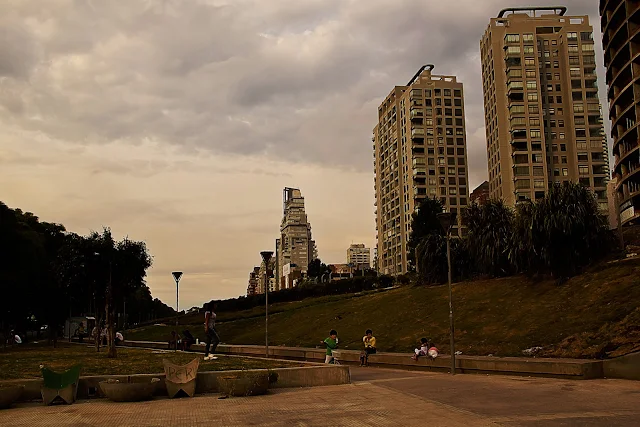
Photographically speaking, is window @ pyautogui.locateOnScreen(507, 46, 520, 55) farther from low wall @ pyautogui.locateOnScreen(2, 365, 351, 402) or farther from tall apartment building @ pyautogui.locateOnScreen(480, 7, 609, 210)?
low wall @ pyautogui.locateOnScreen(2, 365, 351, 402)

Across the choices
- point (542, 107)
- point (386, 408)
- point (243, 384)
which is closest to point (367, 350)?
point (243, 384)

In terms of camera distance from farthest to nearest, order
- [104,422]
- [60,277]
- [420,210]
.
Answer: [420,210] < [60,277] < [104,422]

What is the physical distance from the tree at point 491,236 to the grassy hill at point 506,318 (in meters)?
1.38

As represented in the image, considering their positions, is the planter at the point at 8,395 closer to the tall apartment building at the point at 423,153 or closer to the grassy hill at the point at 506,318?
the grassy hill at the point at 506,318

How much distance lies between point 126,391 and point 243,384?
256cm

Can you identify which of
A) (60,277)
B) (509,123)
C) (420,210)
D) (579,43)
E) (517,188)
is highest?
(579,43)

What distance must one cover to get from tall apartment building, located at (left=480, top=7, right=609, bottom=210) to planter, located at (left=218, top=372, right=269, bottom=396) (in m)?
86.0

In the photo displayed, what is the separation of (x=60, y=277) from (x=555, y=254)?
81.2 feet

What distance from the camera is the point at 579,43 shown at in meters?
101

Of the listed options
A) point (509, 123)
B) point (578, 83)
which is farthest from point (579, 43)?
point (509, 123)

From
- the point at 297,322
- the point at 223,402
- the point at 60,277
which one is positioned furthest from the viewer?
the point at 297,322

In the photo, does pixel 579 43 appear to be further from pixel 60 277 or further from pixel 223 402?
pixel 223 402

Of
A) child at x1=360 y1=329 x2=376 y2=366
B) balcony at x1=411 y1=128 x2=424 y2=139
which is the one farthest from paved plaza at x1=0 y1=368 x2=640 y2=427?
balcony at x1=411 y1=128 x2=424 y2=139

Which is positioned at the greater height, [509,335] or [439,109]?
[439,109]
